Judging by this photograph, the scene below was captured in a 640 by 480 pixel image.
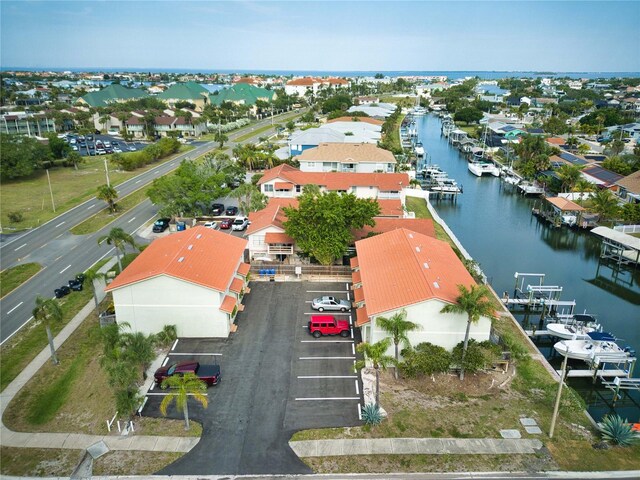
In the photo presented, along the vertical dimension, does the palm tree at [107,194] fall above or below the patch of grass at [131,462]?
above

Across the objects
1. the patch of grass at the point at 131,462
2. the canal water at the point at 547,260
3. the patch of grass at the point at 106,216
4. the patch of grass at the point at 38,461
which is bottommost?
the canal water at the point at 547,260

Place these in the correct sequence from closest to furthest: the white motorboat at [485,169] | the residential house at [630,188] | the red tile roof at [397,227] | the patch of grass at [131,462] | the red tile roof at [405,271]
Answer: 1. the patch of grass at [131,462]
2. the red tile roof at [405,271]
3. the red tile roof at [397,227]
4. the residential house at [630,188]
5. the white motorboat at [485,169]

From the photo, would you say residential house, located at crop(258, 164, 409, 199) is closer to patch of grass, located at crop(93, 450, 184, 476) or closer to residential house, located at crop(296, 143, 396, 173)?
residential house, located at crop(296, 143, 396, 173)

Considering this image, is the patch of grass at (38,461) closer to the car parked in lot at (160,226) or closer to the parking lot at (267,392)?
the parking lot at (267,392)

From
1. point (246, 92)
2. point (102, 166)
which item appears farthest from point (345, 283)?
point (246, 92)

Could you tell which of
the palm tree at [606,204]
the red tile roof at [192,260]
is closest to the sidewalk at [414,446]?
the red tile roof at [192,260]

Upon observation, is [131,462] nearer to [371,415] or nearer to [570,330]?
[371,415]

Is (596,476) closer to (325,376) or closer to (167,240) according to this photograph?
(325,376)
